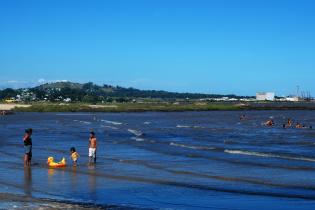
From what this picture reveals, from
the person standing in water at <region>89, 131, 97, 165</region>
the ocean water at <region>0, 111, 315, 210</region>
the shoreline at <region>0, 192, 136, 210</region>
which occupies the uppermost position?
the person standing in water at <region>89, 131, 97, 165</region>

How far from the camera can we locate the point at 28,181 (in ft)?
73.4

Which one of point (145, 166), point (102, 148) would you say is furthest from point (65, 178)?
point (102, 148)

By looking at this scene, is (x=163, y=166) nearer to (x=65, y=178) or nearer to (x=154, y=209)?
(x=65, y=178)

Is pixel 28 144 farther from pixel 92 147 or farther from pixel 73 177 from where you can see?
pixel 73 177

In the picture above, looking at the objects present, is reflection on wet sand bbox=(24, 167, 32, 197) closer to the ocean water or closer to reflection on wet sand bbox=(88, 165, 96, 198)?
the ocean water

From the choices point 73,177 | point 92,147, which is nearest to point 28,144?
point 92,147

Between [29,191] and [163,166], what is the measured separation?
10172 mm

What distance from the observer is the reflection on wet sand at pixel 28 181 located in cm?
1953

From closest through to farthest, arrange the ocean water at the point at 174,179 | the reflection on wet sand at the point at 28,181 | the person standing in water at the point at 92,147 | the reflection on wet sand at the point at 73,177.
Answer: the ocean water at the point at 174,179 → the reflection on wet sand at the point at 28,181 → the reflection on wet sand at the point at 73,177 → the person standing in water at the point at 92,147

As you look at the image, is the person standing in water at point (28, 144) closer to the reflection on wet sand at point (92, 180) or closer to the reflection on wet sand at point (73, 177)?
the reflection on wet sand at point (73, 177)

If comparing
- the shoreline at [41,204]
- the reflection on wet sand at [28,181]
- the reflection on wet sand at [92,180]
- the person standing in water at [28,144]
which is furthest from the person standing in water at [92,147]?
the shoreline at [41,204]

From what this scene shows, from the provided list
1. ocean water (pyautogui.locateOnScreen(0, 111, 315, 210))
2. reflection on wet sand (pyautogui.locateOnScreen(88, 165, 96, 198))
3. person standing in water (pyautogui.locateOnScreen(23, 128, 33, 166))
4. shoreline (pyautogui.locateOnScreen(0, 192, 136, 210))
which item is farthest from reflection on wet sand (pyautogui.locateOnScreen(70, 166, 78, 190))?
shoreline (pyautogui.locateOnScreen(0, 192, 136, 210))

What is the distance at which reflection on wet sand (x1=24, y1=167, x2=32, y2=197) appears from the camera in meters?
19.5

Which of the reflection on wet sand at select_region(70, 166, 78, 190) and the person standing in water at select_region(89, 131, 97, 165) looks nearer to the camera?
the reflection on wet sand at select_region(70, 166, 78, 190)
